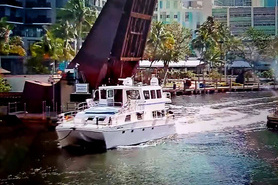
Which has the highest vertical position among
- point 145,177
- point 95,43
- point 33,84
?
point 95,43

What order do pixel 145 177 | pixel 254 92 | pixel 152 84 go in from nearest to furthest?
pixel 145 177, pixel 152 84, pixel 254 92

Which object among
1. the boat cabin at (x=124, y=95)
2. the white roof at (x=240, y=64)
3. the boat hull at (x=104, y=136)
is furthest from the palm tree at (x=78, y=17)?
the white roof at (x=240, y=64)

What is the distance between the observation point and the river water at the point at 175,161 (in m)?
19.1

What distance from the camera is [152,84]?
31.7 metres

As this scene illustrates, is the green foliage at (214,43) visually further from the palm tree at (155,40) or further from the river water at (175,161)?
the river water at (175,161)

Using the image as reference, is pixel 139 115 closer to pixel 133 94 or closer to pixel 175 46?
pixel 133 94

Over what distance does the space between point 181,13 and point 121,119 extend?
84.4m

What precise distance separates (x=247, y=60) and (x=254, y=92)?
20.1 meters

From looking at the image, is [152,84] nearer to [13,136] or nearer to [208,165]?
[208,165]

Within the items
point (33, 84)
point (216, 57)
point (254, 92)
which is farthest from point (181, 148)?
point (216, 57)

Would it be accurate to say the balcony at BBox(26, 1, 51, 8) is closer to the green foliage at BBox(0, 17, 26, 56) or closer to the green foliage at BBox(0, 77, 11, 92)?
the green foliage at BBox(0, 17, 26, 56)

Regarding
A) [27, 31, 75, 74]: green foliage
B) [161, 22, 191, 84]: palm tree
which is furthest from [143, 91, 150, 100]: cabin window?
[161, 22, 191, 84]: palm tree

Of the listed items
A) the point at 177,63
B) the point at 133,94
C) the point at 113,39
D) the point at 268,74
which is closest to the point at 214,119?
the point at 113,39

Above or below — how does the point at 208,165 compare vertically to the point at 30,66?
below
